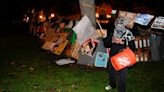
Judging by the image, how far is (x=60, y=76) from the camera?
12656mm

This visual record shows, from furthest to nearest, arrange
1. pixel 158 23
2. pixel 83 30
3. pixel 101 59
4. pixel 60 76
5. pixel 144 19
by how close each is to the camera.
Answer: pixel 158 23 → pixel 101 59 → pixel 83 30 → pixel 144 19 → pixel 60 76

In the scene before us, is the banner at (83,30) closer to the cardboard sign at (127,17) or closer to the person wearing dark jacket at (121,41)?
the cardboard sign at (127,17)

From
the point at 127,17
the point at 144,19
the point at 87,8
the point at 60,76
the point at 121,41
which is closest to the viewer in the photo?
the point at 121,41

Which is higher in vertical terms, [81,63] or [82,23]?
[82,23]

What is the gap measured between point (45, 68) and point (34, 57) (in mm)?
2605

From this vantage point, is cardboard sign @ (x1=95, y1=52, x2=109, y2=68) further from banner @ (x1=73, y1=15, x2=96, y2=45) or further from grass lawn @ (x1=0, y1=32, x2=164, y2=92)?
banner @ (x1=73, y1=15, x2=96, y2=45)

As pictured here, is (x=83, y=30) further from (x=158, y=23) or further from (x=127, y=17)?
(x=127, y=17)

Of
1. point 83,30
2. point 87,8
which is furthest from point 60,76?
point 87,8

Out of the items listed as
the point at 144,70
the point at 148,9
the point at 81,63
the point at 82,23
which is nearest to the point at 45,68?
the point at 81,63

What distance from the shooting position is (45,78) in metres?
12.4

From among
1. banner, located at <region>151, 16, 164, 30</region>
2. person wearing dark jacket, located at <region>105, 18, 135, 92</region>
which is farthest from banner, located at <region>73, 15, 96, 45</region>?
person wearing dark jacket, located at <region>105, 18, 135, 92</region>

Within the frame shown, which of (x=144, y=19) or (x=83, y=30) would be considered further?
(x=83, y=30)

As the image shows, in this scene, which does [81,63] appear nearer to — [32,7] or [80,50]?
[80,50]

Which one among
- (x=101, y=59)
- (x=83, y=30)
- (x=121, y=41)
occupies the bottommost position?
(x=101, y=59)
